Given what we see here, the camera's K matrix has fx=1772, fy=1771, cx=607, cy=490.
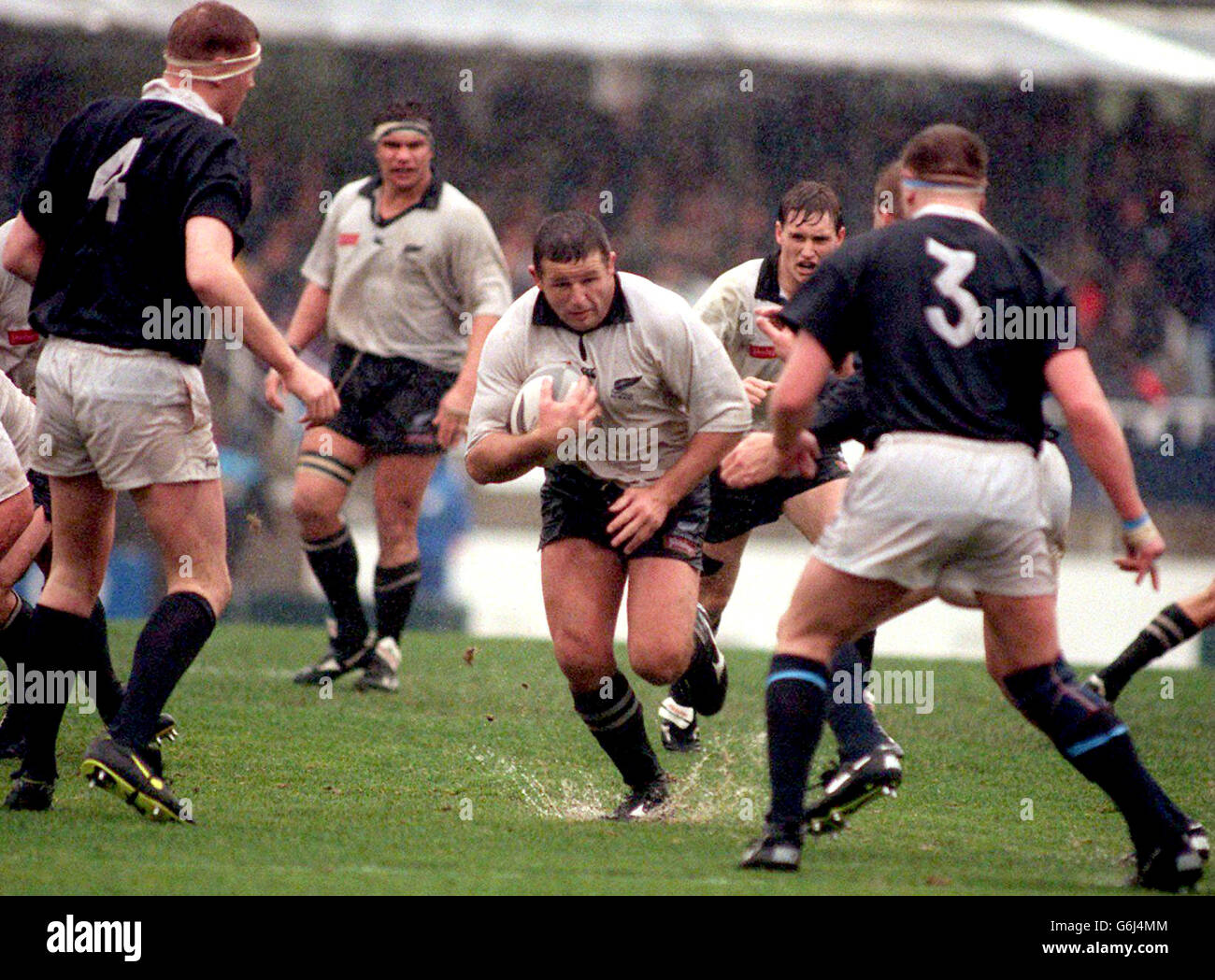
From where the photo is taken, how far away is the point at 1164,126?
1830 cm

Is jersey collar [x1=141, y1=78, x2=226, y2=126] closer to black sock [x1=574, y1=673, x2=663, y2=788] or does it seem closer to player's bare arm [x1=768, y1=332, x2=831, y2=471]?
player's bare arm [x1=768, y1=332, x2=831, y2=471]

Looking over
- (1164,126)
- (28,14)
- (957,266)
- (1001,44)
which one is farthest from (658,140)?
(957,266)

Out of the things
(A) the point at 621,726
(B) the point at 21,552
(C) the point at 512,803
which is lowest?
(C) the point at 512,803

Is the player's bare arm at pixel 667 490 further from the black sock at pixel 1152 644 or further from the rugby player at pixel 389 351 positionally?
the rugby player at pixel 389 351

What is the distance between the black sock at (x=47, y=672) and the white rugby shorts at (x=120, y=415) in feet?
1.52

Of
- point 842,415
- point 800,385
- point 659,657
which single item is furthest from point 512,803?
point 800,385

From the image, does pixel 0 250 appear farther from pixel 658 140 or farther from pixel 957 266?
pixel 658 140

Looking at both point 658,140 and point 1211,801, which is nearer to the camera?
point 1211,801

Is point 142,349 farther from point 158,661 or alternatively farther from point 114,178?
point 158,661

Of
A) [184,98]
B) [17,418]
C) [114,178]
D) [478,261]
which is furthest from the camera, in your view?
[478,261]

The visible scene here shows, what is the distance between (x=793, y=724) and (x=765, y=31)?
1397 centimetres

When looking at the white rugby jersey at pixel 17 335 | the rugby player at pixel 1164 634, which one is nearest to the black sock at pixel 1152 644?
the rugby player at pixel 1164 634

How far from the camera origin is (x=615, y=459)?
226 inches

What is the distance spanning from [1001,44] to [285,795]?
47.6 feet
